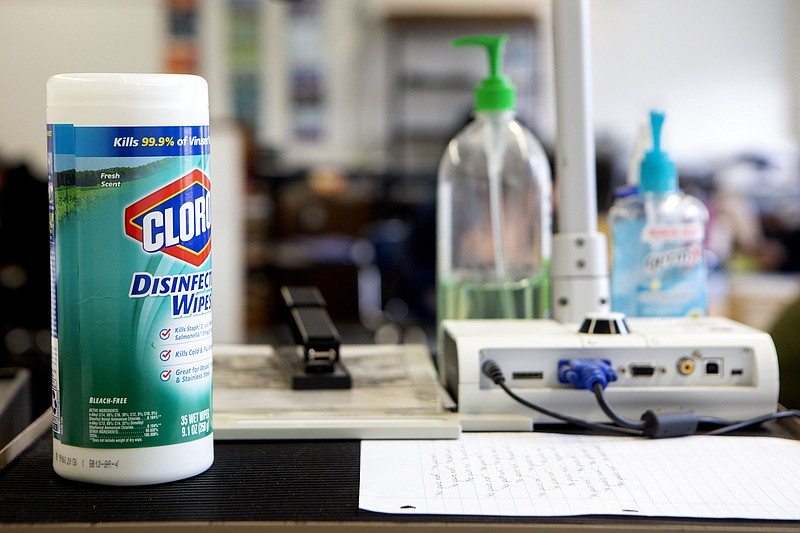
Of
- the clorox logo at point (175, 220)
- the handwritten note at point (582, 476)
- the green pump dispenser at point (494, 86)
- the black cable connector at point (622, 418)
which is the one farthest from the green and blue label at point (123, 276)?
the green pump dispenser at point (494, 86)

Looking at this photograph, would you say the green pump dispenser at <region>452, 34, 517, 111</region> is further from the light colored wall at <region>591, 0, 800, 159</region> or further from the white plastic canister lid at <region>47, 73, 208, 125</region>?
the light colored wall at <region>591, 0, 800, 159</region>

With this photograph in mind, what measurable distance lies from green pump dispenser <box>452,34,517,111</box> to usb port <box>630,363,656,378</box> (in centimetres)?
25

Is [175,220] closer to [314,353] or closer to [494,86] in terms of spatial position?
[314,353]

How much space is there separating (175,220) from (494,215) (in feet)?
1.31

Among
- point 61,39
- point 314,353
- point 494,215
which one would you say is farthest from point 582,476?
point 61,39

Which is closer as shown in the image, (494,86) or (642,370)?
(642,370)

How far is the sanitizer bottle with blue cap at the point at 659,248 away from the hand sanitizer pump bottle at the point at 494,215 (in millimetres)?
67

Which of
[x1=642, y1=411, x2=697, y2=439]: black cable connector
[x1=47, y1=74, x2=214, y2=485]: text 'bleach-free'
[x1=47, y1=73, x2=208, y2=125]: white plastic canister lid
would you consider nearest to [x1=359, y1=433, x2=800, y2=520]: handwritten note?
[x1=642, y1=411, x2=697, y2=439]: black cable connector

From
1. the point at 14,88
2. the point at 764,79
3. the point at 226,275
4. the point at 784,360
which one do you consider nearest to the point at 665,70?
the point at 764,79

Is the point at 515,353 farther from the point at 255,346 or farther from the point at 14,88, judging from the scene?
the point at 14,88

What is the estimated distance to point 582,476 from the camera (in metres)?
0.56

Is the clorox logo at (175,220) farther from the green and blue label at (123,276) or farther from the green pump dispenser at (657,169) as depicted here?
the green pump dispenser at (657,169)

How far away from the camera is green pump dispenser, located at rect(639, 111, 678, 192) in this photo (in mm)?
800

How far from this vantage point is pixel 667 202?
81 cm
